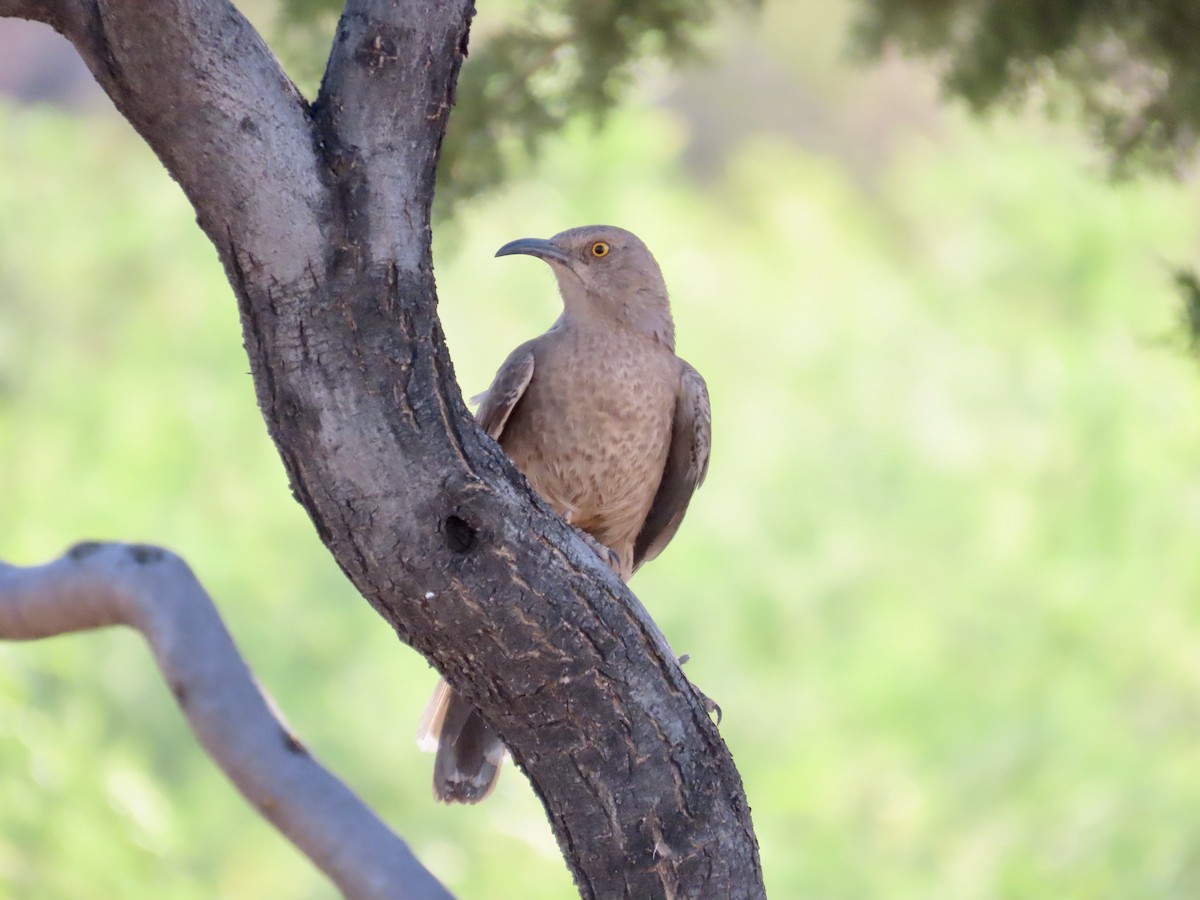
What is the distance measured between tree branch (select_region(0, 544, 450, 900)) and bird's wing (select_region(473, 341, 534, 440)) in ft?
3.08

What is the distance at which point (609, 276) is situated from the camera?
13.8 ft

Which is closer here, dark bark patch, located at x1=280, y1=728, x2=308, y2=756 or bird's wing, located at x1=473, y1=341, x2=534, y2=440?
dark bark patch, located at x1=280, y1=728, x2=308, y2=756

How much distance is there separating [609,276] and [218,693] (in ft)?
5.50

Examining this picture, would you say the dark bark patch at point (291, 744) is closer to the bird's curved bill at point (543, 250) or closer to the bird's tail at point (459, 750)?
the bird's tail at point (459, 750)

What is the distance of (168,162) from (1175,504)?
639 centimetres

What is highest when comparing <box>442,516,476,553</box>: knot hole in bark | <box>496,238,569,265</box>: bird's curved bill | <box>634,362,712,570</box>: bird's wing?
<box>496,238,569,265</box>: bird's curved bill

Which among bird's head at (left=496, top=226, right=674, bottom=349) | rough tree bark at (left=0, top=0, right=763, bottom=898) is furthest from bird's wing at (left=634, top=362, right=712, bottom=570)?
rough tree bark at (left=0, top=0, right=763, bottom=898)

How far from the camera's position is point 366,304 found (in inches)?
90.0

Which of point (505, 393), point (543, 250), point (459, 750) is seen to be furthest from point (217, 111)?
point (543, 250)

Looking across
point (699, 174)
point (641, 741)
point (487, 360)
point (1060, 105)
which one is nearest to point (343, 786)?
point (641, 741)

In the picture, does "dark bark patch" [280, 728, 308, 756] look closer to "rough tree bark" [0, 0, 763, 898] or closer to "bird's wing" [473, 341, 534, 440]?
"rough tree bark" [0, 0, 763, 898]

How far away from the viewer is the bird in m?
3.93

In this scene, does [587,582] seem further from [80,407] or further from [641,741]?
[80,407]

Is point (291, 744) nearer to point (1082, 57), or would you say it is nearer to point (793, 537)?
point (1082, 57)
